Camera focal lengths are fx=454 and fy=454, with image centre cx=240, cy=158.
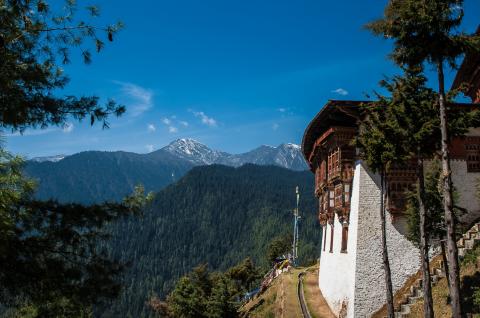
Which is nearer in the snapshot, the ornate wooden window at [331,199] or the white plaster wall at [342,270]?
the white plaster wall at [342,270]

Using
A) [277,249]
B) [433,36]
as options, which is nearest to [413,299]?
[433,36]

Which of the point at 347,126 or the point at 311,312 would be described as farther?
the point at 311,312

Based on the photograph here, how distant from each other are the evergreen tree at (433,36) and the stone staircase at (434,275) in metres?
11.6

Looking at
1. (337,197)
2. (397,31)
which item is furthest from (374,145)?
(337,197)

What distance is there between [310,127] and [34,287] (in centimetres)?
2520

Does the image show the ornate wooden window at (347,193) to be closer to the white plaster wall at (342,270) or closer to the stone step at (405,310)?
the white plaster wall at (342,270)

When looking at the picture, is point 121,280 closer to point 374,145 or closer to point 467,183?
point 374,145

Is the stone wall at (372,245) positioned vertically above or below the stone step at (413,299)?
above

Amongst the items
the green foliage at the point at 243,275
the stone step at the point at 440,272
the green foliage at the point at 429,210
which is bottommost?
the green foliage at the point at 243,275

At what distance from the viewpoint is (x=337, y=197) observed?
98.6 ft

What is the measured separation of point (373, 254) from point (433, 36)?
1508 cm

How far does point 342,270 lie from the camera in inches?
1168

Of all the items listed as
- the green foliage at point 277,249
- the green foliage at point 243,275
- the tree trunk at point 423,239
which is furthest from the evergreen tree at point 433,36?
the green foliage at point 277,249

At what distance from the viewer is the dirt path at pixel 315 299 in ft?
102
